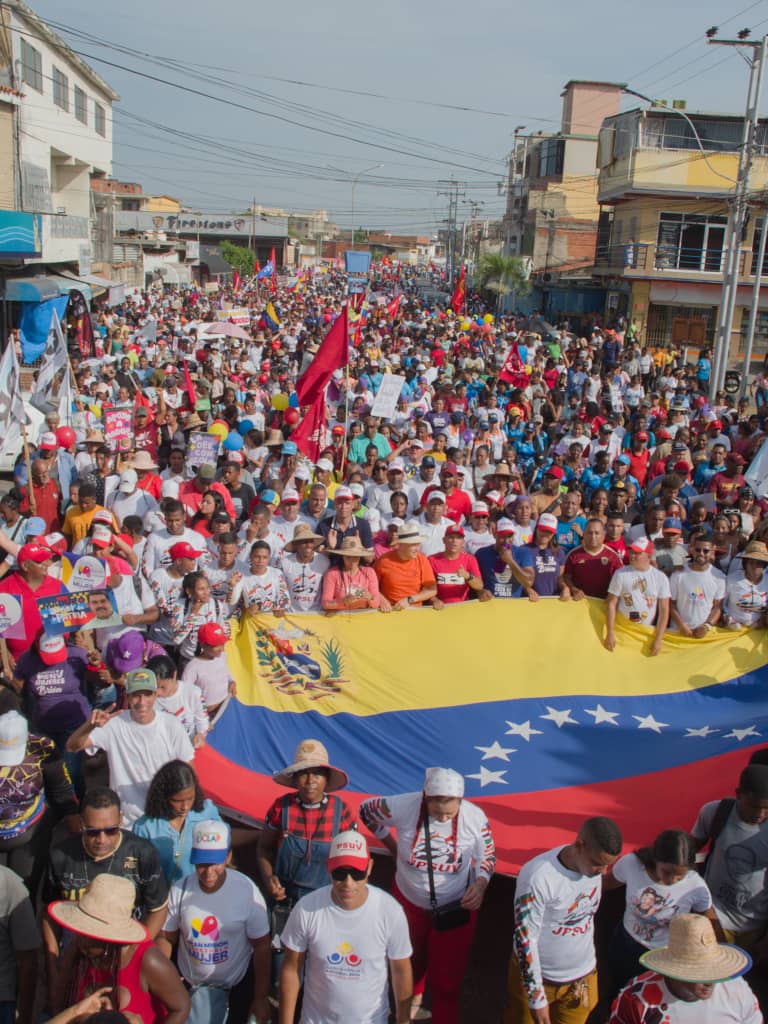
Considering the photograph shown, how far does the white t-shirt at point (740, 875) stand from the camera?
14.7 feet

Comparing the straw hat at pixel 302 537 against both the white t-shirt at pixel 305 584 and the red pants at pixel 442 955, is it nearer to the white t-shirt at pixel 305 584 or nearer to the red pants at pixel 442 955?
the white t-shirt at pixel 305 584

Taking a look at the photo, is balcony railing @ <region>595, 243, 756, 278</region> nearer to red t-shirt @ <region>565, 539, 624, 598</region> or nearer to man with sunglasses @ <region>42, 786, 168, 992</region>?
red t-shirt @ <region>565, 539, 624, 598</region>

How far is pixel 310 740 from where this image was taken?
476 centimetres

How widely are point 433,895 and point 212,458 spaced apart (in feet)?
22.3

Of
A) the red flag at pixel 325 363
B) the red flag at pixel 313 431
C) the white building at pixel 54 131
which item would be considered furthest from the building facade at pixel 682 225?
the red flag at pixel 313 431

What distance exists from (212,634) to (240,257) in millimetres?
75474

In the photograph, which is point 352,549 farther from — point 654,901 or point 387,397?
point 387,397

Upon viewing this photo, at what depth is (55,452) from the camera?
9531 millimetres

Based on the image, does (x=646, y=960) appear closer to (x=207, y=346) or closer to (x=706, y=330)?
(x=207, y=346)

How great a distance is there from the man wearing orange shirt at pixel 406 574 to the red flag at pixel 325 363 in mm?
4042

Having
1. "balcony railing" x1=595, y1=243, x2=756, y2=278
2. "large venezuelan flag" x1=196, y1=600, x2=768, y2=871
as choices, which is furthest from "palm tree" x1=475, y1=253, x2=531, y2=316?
"large venezuelan flag" x1=196, y1=600, x2=768, y2=871

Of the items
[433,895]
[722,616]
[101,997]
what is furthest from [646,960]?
[722,616]

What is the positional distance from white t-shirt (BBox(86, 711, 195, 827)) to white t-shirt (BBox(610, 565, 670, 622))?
348cm

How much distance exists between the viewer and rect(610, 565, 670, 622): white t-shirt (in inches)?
277
